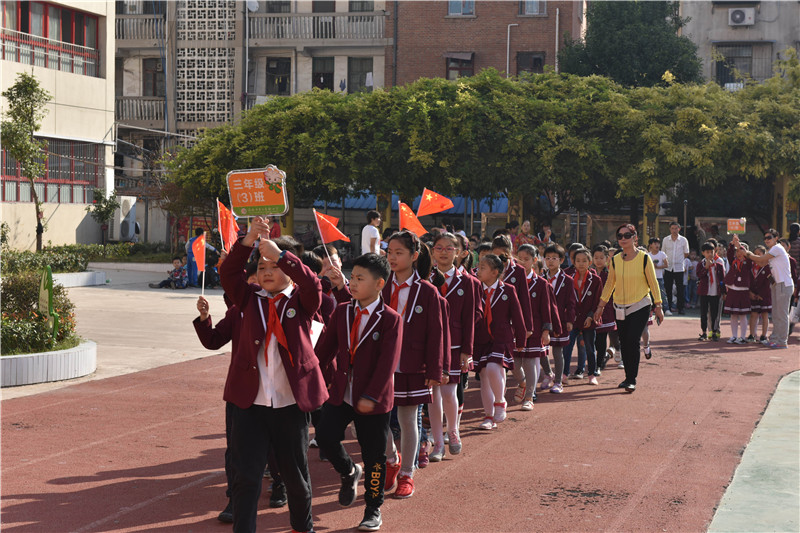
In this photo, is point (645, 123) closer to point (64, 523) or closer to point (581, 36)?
point (581, 36)

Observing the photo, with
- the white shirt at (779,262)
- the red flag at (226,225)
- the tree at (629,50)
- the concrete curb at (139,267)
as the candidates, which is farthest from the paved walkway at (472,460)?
the tree at (629,50)

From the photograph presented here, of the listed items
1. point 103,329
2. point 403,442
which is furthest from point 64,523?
point 103,329

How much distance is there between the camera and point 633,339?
11.0 meters

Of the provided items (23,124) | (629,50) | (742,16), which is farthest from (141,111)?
(742,16)

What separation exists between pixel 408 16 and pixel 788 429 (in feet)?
99.7

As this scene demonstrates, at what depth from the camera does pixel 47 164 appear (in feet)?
98.1

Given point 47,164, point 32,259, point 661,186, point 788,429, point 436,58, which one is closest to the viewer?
point 788,429

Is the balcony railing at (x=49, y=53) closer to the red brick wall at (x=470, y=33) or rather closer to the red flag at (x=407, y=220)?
the red brick wall at (x=470, y=33)

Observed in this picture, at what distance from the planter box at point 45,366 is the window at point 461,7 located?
92.6ft

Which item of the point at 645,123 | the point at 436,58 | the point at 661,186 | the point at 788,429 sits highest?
the point at 436,58

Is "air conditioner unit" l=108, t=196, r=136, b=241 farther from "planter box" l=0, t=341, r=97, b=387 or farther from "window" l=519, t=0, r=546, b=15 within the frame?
"planter box" l=0, t=341, r=97, b=387

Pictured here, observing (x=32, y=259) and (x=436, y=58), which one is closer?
A: (x=32, y=259)

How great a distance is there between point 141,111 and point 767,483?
35.6 metres

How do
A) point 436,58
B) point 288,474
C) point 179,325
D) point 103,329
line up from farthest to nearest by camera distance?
point 436,58 → point 179,325 → point 103,329 → point 288,474
